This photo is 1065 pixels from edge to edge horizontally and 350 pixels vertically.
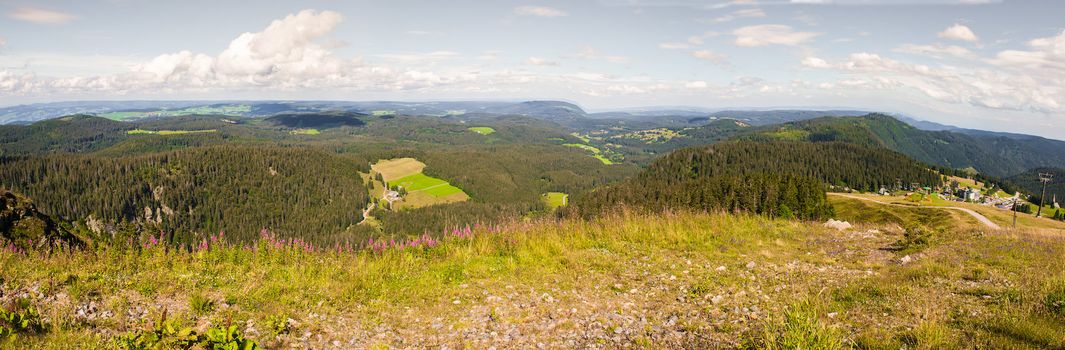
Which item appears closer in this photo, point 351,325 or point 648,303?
point 351,325

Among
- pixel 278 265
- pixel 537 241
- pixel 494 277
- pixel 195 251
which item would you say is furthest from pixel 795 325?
pixel 195 251

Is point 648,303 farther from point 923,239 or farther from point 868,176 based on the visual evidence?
point 868,176

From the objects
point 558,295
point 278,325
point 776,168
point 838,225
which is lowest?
point 776,168

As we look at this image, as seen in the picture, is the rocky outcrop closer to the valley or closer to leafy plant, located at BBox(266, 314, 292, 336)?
the valley

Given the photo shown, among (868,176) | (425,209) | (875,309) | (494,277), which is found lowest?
(425,209)

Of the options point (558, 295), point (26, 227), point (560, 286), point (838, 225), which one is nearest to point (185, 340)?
point (558, 295)

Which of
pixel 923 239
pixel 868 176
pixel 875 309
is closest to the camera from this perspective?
pixel 875 309

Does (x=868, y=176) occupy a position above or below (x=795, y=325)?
below

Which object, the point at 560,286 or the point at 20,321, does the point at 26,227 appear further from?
the point at 560,286

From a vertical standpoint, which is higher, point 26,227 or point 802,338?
point 802,338
